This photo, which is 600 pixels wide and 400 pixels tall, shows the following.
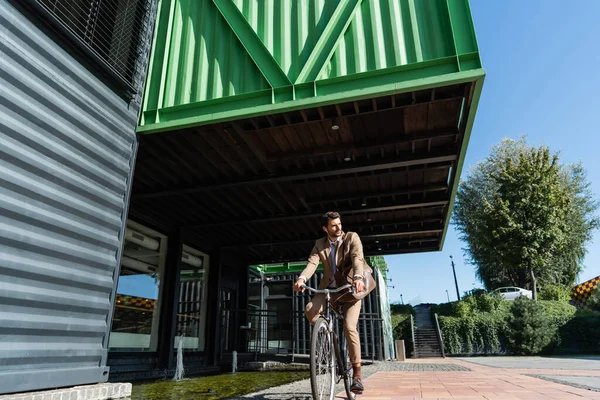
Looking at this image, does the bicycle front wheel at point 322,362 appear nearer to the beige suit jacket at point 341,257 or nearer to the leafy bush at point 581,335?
the beige suit jacket at point 341,257

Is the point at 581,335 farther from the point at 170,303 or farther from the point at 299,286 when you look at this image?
the point at 299,286

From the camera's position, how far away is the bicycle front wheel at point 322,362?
8.98ft

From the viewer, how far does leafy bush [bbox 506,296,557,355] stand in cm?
1978

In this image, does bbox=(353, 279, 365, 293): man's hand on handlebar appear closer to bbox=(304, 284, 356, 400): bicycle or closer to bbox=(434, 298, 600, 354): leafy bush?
bbox=(304, 284, 356, 400): bicycle

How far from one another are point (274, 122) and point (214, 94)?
96cm

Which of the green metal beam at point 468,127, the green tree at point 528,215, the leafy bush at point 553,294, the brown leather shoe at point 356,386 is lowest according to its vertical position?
the brown leather shoe at point 356,386

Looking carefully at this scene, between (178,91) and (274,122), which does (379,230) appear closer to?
(274,122)

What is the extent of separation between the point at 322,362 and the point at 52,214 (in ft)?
9.55

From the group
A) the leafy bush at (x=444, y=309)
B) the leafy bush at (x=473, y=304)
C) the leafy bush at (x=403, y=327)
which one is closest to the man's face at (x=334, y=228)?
the leafy bush at (x=403, y=327)

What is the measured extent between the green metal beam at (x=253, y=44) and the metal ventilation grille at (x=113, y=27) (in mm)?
1174

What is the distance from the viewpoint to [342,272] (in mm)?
3461

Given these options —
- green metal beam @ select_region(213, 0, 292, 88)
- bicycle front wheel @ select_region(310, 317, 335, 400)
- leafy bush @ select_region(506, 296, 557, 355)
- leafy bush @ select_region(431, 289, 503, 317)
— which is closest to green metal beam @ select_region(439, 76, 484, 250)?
green metal beam @ select_region(213, 0, 292, 88)

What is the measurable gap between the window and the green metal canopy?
4.17ft

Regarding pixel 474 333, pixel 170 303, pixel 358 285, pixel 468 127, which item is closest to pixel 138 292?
pixel 170 303
